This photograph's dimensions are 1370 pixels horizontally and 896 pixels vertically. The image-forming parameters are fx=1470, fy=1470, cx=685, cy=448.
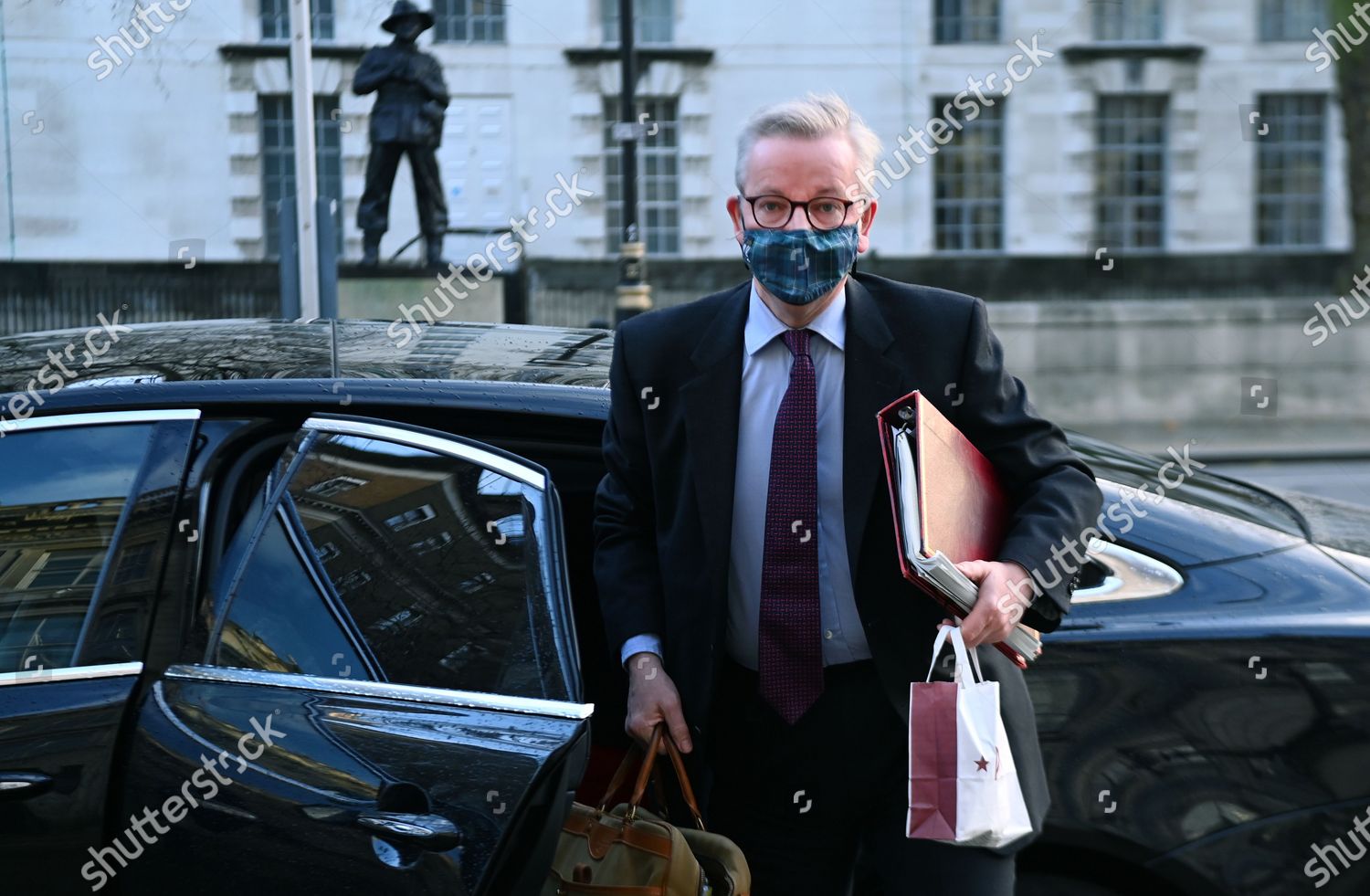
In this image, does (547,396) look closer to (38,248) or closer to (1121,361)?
(1121,361)

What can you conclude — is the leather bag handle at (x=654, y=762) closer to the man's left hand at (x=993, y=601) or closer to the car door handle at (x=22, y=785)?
the man's left hand at (x=993, y=601)

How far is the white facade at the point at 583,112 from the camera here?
20.6 meters

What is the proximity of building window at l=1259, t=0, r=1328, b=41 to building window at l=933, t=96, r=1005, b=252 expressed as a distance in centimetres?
425

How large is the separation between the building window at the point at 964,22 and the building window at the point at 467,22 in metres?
6.58

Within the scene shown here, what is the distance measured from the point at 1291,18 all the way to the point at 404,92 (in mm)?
15064

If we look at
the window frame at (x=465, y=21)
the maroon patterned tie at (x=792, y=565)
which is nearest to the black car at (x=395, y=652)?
the maroon patterned tie at (x=792, y=565)

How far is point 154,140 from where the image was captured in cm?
2095

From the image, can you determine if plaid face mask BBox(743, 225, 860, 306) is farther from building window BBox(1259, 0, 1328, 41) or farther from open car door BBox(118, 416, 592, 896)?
building window BBox(1259, 0, 1328, 41)

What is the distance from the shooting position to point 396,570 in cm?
236

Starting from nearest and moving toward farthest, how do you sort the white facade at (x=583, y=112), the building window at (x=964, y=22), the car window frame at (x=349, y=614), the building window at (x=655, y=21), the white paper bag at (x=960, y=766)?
the white paper bag at (x=960, y=766) < the car window frame at (x=349, y=614) < the white facade at (x=583, y=112) < the building window at (x=655, y=21) < the building window at (x=964, y=22)

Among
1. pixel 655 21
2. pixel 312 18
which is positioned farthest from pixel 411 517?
pixel 655 21

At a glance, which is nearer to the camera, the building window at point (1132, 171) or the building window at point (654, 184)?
the building window at point (654, 184)

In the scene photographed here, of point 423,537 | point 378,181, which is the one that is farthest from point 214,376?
point 378,181

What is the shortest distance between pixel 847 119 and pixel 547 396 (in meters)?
0.75
